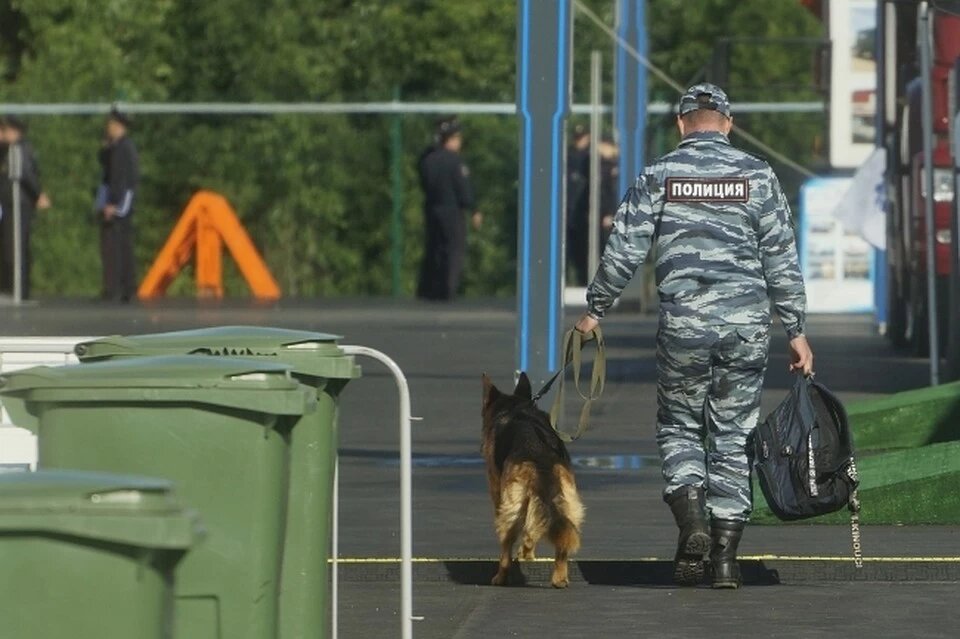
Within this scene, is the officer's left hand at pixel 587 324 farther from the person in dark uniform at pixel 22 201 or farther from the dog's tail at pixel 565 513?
the person in dark uniform at pixel 22 201

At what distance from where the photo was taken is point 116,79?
34812 millimetres

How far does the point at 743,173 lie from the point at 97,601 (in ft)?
16.2

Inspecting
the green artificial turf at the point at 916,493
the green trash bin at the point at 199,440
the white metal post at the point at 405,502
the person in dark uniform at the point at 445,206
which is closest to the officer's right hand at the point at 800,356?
the green artificial turf at the point at 916,493

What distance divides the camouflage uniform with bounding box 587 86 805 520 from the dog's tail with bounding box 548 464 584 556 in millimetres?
474

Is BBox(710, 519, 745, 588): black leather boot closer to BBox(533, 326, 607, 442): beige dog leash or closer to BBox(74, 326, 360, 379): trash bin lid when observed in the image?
BBox(533, 326, 607, 442): beige dog leash

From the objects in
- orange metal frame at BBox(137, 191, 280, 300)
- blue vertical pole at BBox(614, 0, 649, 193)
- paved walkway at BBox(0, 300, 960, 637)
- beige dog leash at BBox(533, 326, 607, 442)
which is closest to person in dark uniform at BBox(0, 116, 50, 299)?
orange metal frame at BBox(137, 191, 280, 300)

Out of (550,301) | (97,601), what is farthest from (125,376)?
(550,301)

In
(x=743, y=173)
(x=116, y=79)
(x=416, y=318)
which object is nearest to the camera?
(x=743, y=173)

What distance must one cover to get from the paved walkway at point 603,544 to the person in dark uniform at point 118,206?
9.46 metres

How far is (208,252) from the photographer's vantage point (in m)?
31.2

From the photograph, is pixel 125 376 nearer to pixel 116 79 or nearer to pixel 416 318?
pixel 416 318

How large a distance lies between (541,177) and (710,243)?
17.3ft

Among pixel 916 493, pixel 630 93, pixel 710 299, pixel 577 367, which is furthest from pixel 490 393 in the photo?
pixel 630 93

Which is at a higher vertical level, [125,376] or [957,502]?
[125,376]
